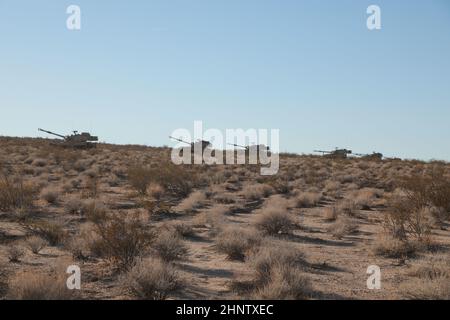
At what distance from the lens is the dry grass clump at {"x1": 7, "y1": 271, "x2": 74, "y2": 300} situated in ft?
20.1

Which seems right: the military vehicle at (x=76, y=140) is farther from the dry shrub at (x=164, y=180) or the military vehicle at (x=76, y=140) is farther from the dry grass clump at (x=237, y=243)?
the dry grass clump at (x=237, y=243)

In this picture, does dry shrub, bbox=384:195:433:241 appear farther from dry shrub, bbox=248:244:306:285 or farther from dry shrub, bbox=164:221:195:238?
dry shrub, bbox=164:221:195:238

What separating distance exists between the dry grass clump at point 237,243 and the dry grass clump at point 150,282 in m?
2.48

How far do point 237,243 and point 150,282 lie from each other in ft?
10.1

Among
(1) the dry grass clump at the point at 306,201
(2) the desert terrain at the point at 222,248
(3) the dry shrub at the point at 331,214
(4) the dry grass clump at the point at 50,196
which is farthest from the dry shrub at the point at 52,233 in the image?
(1) the dry grass clump at the point at 306,201

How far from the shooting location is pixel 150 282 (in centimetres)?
674

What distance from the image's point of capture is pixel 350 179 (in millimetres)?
26422

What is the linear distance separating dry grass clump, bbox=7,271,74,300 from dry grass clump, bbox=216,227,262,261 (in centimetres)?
364

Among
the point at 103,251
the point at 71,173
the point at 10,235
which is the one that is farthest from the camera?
the point at 71,173

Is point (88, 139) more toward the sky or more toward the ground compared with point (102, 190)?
more toward the sky

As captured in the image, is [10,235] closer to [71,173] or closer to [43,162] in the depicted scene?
[71,173]

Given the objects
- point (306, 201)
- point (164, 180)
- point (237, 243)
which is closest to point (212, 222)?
point (237, 243)
